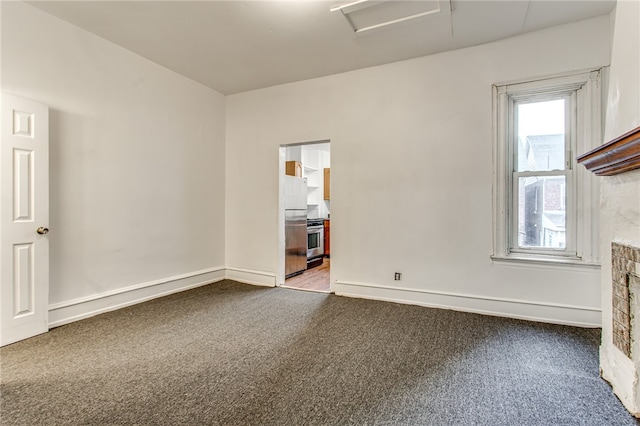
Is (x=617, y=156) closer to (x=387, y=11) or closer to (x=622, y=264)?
(x=622, y=264)

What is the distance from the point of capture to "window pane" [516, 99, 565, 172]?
2875 mm

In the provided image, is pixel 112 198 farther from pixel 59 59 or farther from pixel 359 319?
pixel 359 319

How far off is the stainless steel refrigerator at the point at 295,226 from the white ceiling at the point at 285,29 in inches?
72.9

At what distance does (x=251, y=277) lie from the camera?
14.2ft

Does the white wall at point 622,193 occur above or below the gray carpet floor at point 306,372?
above

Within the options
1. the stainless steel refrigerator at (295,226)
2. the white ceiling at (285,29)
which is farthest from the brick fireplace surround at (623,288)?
the stainless steel refrigerator at (295,226)

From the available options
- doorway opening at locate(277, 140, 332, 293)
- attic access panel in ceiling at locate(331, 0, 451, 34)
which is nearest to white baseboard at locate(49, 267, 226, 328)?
doorway opening at locate(277, 140, 332, 293)

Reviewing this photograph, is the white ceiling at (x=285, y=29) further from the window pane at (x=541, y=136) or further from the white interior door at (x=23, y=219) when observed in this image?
the white interior door at (x=23, y=219)

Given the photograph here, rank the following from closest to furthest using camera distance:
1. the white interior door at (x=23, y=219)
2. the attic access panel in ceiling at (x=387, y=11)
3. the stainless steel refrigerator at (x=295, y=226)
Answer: the white interior door at (x=23, y=219), the attic access panel in ceiling at (x=387, y=11), the stainless steel refrigerator at (x=295, y=226)

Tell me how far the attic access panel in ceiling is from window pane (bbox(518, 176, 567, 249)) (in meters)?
1.86

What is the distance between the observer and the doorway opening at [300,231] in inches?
166

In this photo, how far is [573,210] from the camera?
109 inches

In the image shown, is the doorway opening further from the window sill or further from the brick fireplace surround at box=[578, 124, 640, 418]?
the brick fireplace surround at box=[578, 124, 640, 418]

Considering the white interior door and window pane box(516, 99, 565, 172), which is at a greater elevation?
window pane box(516, 99, 565, 172)
